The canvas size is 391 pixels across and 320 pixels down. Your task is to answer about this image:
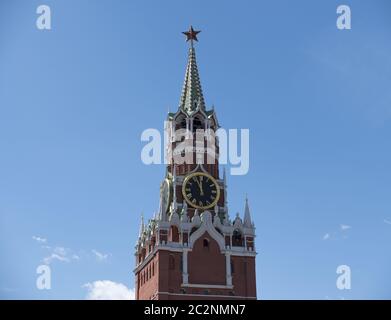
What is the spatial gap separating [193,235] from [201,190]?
7368mm

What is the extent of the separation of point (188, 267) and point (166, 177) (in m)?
14.9

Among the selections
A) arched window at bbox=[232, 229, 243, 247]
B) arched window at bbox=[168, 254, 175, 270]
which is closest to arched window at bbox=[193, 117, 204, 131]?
arched window at bbox=[232, 229, 243, 247]

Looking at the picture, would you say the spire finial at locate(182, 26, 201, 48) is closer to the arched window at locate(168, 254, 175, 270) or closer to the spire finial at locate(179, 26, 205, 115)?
the spire finial at locate(179, 26, 205, 115)

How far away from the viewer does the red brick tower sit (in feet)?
311

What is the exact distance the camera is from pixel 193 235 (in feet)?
318

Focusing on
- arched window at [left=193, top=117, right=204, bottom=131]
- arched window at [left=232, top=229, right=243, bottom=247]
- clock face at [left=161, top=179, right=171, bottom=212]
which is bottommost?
arched window at [left=232, top=229, right=243, bottom=247]

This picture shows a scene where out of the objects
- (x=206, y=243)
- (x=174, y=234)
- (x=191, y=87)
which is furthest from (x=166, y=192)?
(x=191, y=87)

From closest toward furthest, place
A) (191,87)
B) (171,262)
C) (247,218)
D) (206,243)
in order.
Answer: (171,262)
(206,243)
(247,218)
(191,87)

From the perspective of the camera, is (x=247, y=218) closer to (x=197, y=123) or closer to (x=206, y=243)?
(x=206, y=243)

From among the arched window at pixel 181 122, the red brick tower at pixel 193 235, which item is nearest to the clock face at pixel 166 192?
the red brick tower at pixel 193 235

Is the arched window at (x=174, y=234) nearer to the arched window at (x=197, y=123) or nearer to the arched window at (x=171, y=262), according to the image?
the arched window at (x=171, y=262)

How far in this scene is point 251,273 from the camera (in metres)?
97.6
